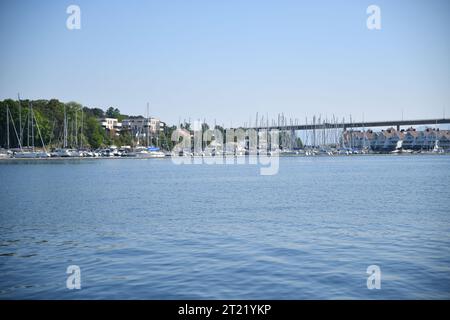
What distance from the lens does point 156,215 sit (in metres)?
31.3

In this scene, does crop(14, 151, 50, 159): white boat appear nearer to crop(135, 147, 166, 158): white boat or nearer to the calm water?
crop(135, 147, 166, 158): white boat

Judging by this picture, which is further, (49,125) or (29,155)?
(49,125)

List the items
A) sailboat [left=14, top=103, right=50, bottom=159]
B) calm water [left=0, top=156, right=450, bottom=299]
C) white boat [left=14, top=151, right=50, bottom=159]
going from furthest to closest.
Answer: sailboat [left=14, top=103, right=50, bottom=159] < white boat [left=14, top=151, right=50, bottom=159] < calm water [left=0, top=156, right=450, bottom=299]

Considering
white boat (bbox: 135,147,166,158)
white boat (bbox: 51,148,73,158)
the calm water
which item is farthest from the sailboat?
the calm water

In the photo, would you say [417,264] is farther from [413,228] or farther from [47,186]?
[47,186]

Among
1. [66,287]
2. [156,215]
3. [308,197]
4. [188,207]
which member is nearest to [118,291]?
[66,287]

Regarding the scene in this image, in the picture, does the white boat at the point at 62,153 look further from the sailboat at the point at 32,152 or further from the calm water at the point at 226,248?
the calm water at the point at 226,248

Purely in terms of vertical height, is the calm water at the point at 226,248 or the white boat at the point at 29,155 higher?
the white boat at the point at 29,155

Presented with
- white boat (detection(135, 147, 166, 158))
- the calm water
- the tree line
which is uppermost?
the tree line

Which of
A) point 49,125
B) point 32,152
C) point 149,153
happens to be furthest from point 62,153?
point 149,153

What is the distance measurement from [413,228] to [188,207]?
49.8ft

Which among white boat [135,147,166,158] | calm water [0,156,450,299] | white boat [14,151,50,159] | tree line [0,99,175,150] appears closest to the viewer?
calm water [0,156,450,299]

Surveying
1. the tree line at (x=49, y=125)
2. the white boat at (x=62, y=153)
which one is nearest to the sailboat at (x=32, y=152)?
the tree line at (x=49, y=125)

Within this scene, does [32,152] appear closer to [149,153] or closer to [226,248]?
[149,153]
